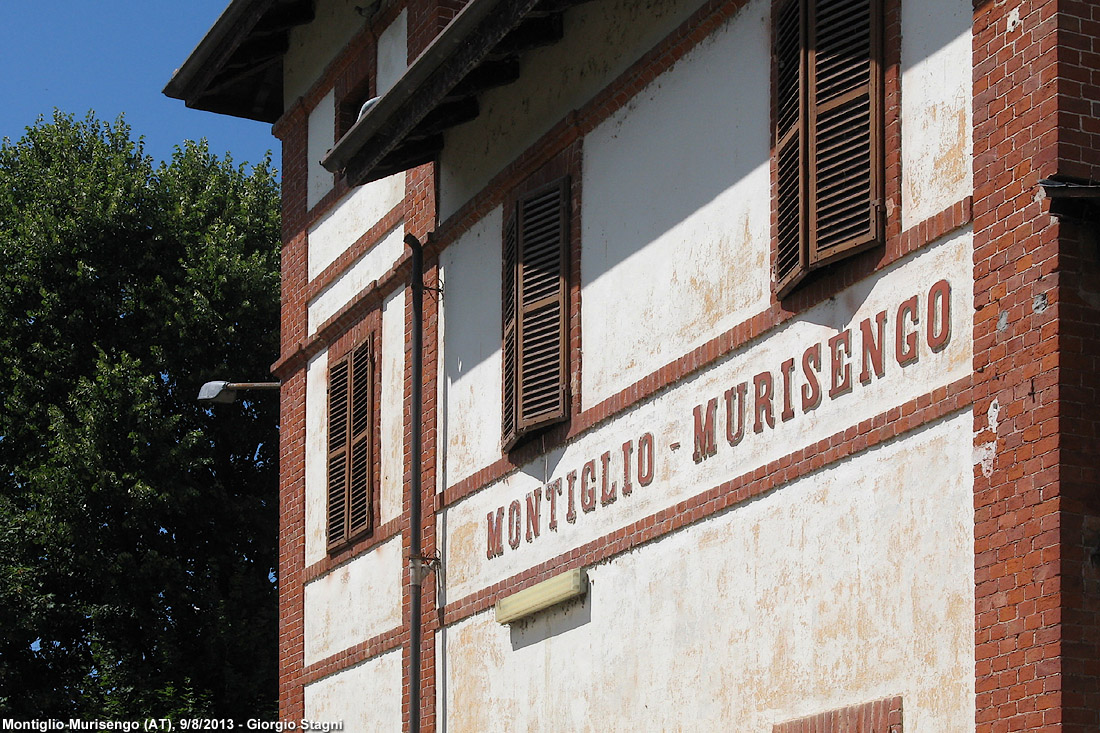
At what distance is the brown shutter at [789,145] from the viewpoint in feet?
35.8

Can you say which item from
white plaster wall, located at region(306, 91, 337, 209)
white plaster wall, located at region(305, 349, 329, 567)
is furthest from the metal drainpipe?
white plaster wall, located at region(306, 91, 337, 209)

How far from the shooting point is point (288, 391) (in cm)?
1905

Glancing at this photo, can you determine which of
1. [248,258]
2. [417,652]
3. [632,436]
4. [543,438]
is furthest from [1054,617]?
[248,258]

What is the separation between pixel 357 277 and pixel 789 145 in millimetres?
7178

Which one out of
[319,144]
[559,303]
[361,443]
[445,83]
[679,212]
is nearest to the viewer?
[679,212]

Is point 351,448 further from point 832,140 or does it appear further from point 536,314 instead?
point 832,140

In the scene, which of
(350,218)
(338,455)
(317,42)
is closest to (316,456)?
(338,455)

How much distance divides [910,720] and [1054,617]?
1246mm

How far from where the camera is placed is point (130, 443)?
2669 centimetres

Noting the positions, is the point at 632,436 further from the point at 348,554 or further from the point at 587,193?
the point at 348,554

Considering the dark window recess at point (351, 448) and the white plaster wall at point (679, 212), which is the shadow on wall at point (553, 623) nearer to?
the white plaster wall at point (679, 212)

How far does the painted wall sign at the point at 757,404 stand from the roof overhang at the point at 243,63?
6.85 metres

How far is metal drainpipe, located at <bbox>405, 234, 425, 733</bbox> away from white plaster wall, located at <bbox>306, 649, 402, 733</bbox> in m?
0.51

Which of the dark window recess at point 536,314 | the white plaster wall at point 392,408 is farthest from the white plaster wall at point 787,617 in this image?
the white plaster wall at point 392,408
